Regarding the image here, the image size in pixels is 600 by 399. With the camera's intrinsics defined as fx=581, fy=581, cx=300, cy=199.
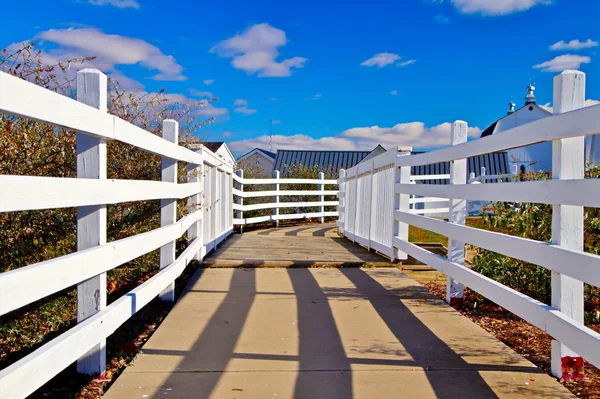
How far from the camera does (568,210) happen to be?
3.21 metres

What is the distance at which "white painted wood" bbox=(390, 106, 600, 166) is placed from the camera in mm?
2844

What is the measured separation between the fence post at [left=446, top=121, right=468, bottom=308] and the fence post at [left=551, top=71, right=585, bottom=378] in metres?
1.79

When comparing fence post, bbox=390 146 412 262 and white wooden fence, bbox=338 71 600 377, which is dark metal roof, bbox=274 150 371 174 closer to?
fence post, bbox=390 146 412 262

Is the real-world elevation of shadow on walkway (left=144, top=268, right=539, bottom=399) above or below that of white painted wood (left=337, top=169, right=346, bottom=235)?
below

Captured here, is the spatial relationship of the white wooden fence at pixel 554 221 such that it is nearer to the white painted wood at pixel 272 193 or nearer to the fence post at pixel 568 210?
the fence post at pixel 568 210

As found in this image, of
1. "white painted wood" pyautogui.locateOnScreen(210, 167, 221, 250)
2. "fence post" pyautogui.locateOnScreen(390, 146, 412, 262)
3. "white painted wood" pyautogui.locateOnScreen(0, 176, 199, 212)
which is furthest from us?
"white painted wood" pyautogui.locateOnScreen(210, 167, 221, 250)

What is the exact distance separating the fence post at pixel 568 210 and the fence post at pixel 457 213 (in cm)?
179

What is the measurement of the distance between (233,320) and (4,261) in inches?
68.8

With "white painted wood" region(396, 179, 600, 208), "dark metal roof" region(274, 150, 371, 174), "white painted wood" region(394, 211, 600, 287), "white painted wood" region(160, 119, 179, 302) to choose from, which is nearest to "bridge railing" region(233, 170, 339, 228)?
"white painted wood" region(160, 119, 179, 302)

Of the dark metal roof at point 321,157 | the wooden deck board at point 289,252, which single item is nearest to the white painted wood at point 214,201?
the wooden deck board at point 289,252

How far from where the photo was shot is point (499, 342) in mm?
4074

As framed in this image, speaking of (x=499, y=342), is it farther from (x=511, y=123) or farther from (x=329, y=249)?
(x=511, y=123)

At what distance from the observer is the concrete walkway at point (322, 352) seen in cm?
319

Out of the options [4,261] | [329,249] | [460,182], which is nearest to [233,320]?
[4,261]
